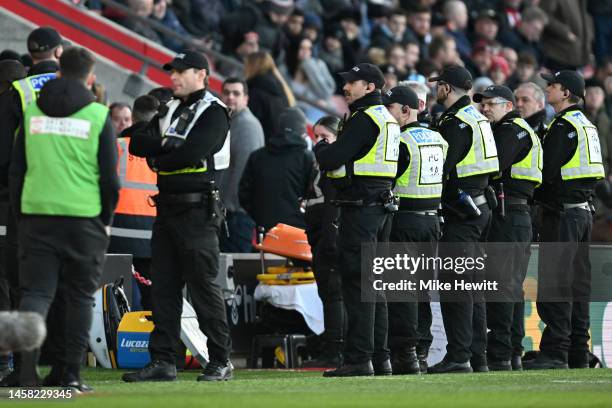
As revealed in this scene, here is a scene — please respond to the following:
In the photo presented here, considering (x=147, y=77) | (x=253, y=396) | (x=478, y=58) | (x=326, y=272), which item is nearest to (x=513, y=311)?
(x=326, y=272)

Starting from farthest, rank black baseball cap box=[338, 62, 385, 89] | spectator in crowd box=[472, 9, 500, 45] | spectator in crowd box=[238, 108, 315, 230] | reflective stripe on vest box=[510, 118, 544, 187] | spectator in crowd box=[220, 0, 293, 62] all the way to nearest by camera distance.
→ spectator in crowd box=[472, 9, 500, 45] → spectator in crowd box=[220, 0, 293, 62] → spectator in crowd box=[238, 108, 315, 230] → reflective stripe on vest box=[510, 118, 544, 187] → black baseball cap box=[338, 62, 385, 89]

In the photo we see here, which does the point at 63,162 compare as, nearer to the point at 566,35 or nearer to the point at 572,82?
the point at 572,82

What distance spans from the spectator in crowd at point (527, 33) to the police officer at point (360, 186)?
44.4 feet

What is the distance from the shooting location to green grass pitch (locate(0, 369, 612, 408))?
9367 mm

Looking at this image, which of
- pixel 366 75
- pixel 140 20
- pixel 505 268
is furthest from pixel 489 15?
pixel 366 75

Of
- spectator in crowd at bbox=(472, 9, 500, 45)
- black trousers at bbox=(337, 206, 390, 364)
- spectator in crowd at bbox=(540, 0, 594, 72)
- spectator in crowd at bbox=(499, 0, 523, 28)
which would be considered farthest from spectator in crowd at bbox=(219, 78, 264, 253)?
spectator in crowd at bbox=(540, 0, 594, 72)

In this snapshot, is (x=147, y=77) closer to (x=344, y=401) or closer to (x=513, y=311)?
(x=513, y=311)

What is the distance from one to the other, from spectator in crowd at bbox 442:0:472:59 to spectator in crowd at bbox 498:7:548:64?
750 mm

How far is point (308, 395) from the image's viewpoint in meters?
10.1

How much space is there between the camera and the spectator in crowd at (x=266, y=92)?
18094 mm

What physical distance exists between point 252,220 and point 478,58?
810cm

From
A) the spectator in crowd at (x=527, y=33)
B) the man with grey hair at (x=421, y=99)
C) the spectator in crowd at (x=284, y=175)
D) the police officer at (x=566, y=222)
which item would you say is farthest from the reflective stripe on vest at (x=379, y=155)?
the spectator in crowd at (x=527, y=33)

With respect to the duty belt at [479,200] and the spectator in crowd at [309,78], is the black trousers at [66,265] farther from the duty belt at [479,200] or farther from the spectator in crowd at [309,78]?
the spectator in crowd at [309,78]

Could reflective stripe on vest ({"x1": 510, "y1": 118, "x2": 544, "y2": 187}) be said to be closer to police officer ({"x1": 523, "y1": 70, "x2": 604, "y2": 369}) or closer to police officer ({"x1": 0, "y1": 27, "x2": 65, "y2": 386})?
police officer ({"x1": 523, "y1": 70, "x2": 604, "y2": 369})
